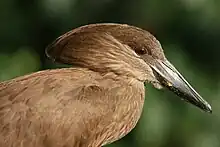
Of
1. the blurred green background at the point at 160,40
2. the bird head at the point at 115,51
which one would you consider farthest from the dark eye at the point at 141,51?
the blurred green background at the point at 160,40

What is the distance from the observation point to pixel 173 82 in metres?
1.71

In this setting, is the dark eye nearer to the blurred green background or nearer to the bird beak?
the bird beak

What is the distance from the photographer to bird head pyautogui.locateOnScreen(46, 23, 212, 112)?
1.65m

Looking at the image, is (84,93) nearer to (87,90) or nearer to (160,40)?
(87,90)

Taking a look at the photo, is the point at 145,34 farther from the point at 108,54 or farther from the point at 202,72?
the point at 202,72

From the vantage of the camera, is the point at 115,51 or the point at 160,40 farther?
the point at 160,40

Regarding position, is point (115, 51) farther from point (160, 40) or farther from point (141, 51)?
point (160, 40)

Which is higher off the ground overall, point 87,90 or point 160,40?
point 87,90

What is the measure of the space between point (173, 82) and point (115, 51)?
140 millimetres

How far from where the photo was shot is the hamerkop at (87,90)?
1616 mm

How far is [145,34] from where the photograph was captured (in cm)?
165

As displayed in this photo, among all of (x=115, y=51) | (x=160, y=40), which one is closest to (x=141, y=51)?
(x=115, y=51)

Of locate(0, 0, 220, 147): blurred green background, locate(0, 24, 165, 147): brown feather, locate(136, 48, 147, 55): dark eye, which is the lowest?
locate(0, 0, 220, 147): blurred green background

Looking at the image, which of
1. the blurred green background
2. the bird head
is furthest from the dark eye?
the blurred green background
